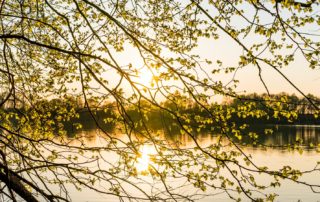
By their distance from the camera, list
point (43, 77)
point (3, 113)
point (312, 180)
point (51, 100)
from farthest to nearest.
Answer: point (312, 180)
point (43, 77)
point (51, 100)
point (3, 113)

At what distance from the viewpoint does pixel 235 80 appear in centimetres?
484

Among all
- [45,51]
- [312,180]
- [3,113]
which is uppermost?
[45,51]

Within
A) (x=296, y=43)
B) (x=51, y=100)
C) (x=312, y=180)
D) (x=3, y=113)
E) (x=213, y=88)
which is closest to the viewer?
(x=213, y=88)

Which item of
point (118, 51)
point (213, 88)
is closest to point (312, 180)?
point (118, 51)

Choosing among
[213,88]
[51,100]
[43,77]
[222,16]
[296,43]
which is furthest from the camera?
[43,77]

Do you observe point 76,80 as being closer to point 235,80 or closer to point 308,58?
point 235,80

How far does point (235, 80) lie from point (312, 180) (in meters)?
28.4

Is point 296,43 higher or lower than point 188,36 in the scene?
lower

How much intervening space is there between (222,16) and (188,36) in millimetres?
835

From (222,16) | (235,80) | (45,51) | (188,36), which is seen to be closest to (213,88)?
(235,80)

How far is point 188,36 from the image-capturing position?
6.21 metres

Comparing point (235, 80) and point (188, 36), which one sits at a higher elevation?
point (188, 36)

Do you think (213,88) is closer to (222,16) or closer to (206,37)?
(222,16)

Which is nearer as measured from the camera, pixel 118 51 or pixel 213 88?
pixel 213 88
